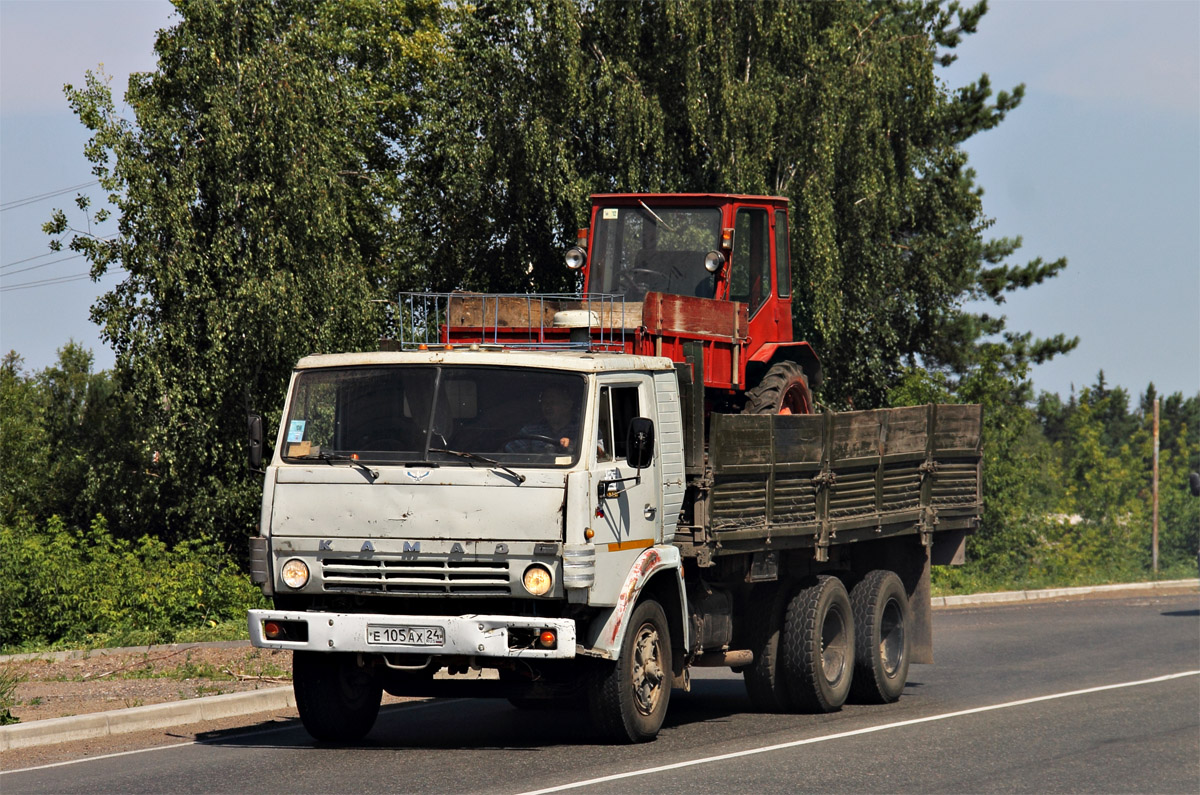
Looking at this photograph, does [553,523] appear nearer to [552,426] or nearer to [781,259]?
[552,426]

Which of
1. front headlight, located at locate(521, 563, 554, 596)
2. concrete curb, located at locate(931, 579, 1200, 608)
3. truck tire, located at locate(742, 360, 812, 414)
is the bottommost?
concrete curb, located at locate(931, 579, 1200, 608)

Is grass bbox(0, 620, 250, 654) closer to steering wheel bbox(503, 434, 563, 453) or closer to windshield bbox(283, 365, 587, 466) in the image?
windshield bbox(283, 365, 587, 466)

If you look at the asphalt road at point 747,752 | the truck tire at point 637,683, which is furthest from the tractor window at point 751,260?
the truck tire at point 637,683

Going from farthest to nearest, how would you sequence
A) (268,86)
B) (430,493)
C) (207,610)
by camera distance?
(268,86), (207,610), (430,493)

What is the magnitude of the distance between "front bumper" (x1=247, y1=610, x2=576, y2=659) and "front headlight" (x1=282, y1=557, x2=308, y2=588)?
28 cm

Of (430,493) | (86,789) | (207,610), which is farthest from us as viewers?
(207,610)

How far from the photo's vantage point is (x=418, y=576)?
9117 millimetres

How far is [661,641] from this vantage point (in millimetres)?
10164

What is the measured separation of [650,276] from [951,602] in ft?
50.8

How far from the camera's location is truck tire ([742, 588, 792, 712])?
12.2 metres

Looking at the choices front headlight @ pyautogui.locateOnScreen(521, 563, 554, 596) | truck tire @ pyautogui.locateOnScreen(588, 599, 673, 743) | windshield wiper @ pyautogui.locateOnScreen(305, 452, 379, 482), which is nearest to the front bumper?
front headlight @ pyautogui.locateOnScreen(521, 563, 554, 596)

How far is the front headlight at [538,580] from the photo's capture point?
29.5ft

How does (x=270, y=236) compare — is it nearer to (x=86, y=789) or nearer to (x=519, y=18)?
(x=519, y=18)

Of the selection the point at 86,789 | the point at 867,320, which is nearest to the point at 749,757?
the point at 86,789
